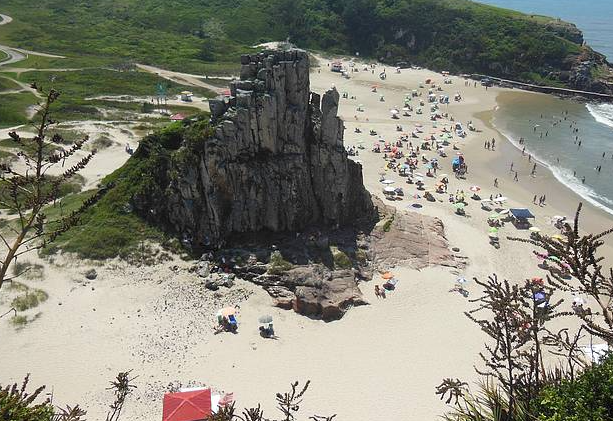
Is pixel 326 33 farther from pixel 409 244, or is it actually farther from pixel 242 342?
pixel 242 342

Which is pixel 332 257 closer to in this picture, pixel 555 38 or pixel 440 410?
pixel 440 410

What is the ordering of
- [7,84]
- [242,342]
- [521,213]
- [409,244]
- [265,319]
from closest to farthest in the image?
[242,342]
[265,319]
[409,244]
[521,213]
[7,84]

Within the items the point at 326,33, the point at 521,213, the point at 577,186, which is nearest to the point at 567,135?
the point at 577,186

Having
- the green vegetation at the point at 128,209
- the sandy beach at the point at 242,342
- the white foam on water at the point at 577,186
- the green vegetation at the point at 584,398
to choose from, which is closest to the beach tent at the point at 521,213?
the sandy beach at the point at 242,342

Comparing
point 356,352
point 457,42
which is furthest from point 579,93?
point 356,352

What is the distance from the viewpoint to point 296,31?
13562 centimetres

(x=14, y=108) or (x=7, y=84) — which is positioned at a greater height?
(x=7, y=84)

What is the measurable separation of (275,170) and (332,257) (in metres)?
7.69

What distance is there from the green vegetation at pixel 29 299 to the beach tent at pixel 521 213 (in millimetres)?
38935

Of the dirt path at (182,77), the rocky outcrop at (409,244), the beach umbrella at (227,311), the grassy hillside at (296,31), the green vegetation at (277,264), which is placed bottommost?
the beach umbrella at (227,311)

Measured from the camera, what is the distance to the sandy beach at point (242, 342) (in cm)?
2517

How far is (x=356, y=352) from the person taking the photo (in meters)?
28.1

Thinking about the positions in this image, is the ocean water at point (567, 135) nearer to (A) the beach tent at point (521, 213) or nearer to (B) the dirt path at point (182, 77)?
(A) the beach tent at point (521, 213)

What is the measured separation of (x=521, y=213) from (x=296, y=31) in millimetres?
106172
